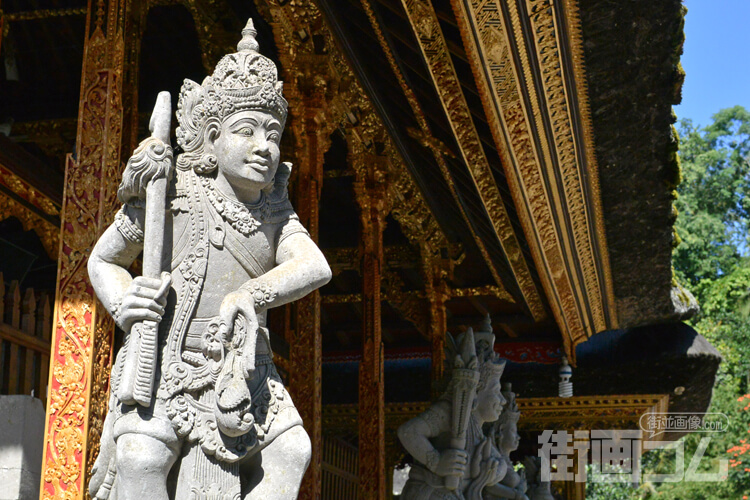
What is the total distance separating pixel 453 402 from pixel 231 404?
4.55 metres

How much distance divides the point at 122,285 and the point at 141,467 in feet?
1.92

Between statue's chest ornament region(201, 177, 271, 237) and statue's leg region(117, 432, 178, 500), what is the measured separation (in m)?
0.74

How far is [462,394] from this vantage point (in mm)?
7504

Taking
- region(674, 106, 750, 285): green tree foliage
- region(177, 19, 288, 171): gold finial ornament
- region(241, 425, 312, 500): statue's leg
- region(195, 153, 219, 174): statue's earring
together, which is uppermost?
region(674, 106, 750, 285): green tree foliage

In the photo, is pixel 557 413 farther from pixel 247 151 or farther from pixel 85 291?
pixel 247 151

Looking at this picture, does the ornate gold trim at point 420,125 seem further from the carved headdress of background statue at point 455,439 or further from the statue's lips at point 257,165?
the statue's lips at point 257,165

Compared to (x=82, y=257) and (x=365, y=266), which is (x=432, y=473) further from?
(x=82, y=257)

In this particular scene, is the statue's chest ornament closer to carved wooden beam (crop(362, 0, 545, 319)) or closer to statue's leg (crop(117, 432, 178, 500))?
statue's leg (crop(117, 432, 178, 500))

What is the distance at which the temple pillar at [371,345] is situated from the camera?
27.9ft

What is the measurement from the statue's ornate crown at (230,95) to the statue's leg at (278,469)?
101cm

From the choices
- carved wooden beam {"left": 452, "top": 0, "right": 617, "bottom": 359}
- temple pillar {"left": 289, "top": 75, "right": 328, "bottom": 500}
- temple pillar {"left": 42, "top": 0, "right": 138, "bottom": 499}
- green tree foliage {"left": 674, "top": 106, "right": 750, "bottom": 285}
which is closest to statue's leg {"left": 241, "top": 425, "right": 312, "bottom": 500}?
temple pillar {"left": 42, "top": 0, "right": 138, "bottom": 499}

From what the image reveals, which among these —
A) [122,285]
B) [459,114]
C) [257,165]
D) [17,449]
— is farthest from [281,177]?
[459,114]

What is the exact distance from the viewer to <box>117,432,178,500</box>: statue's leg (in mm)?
3055

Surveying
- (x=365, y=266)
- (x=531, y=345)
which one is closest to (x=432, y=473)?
(x=365, y=266)
